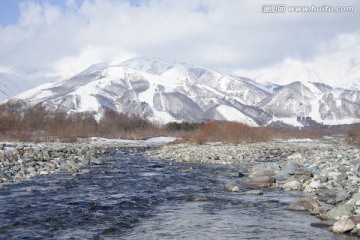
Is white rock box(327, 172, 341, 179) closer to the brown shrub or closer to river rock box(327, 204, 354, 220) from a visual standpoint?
river rock box(327, 204, 354, 220)

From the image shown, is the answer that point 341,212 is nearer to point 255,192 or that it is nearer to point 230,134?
point 255,192

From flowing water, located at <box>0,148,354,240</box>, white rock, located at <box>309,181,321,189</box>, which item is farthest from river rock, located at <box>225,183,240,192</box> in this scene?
white rock, located at <box>309,181,321,189</box>

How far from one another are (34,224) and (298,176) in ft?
47.8

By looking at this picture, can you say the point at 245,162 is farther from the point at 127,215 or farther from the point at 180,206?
the point at 127,215

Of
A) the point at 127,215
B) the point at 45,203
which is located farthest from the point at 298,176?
the point at 45,203

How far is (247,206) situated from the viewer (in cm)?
1596

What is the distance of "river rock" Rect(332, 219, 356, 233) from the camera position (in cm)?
1166

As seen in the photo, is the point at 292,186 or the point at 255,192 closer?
the point at 255,192

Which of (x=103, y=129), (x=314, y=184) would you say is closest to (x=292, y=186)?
(x=314, y=184)

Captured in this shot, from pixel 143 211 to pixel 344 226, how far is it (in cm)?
674

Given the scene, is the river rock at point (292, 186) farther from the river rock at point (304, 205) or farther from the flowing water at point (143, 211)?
the river rock at point (304, 205)

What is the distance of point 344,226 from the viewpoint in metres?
11.7

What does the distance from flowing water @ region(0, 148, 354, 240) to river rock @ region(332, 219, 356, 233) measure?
9.6 inches

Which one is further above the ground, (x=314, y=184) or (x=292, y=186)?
(x=314, y=184)
